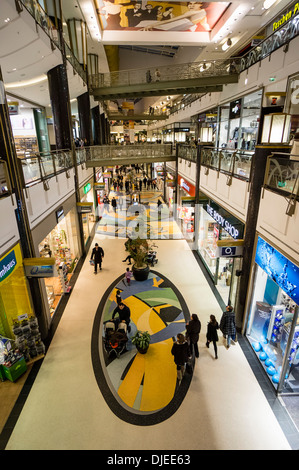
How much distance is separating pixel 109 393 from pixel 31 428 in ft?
4.93

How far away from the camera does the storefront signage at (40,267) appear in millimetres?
5676

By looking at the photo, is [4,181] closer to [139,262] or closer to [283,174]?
[283,174]

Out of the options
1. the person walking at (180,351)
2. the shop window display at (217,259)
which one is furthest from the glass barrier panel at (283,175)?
the person walking at (180,351)

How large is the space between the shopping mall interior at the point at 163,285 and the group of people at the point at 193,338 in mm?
48

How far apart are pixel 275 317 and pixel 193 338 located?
2.05 m

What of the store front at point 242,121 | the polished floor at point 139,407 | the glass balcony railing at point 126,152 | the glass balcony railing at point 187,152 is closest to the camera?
the polished floor at point 139,407

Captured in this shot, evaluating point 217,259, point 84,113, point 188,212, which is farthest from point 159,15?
point 217,259

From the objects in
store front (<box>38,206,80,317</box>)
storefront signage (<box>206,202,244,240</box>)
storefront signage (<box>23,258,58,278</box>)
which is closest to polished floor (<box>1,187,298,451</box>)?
store front (<box>38,206,80,317</box>)

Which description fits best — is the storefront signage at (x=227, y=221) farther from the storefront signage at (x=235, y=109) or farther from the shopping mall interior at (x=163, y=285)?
the storefront signage at (x=235, y=109)

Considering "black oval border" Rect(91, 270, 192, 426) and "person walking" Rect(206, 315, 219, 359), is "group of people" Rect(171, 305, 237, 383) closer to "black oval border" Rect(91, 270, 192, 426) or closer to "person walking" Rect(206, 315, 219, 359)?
"person walking" Rect(206, 315, 219, 359)

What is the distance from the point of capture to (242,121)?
11.4 meters

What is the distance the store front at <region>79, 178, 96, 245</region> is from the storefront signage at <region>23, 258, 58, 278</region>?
541 cm

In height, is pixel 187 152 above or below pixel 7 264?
above

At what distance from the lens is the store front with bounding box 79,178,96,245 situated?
36.4 feet
